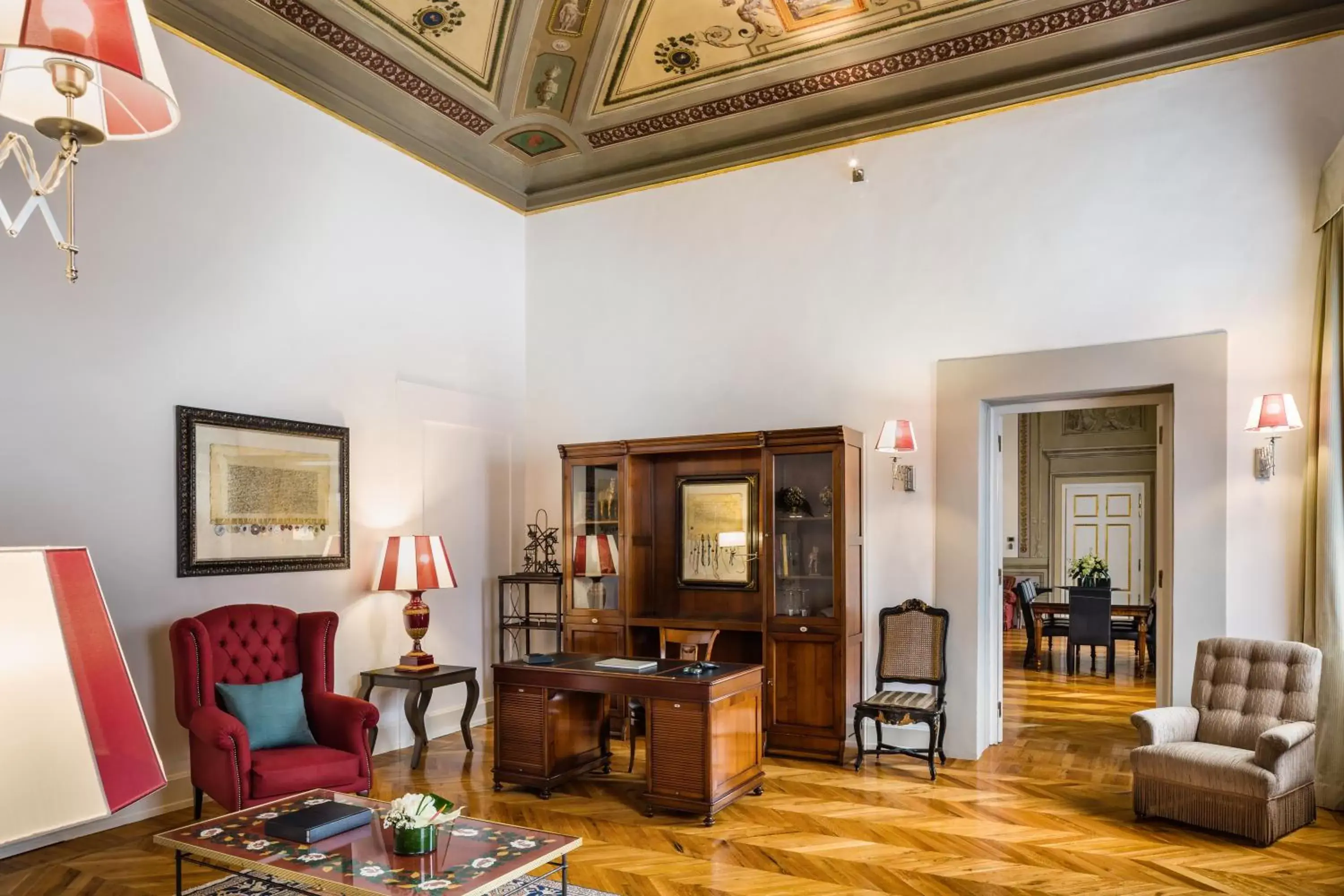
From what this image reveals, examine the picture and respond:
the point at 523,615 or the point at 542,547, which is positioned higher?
the point at 542,547

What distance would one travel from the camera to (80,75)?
6.11ft

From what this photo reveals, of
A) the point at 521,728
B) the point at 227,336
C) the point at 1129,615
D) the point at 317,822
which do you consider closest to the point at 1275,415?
the point at 521,728

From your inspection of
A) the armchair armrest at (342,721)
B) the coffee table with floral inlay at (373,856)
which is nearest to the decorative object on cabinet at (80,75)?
the coffee table with floral inlay at (373,856)

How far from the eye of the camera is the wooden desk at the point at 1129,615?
970cm

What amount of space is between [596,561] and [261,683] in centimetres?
264

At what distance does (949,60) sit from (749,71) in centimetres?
138

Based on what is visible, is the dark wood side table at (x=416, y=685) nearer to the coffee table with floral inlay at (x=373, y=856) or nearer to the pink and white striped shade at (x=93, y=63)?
the coffee table with floral inlay at (x=373, y=856)

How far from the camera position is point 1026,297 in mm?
6301

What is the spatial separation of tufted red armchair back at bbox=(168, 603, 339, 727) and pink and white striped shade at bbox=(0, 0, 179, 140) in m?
3.38

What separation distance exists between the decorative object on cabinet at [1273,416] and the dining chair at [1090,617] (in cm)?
436

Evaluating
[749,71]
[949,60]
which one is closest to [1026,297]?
[949,60]

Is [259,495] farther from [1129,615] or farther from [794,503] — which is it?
[1129,615]

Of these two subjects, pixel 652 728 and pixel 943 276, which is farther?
pixel 943 276

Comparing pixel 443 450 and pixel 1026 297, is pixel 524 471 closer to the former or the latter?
pixel 443 450
